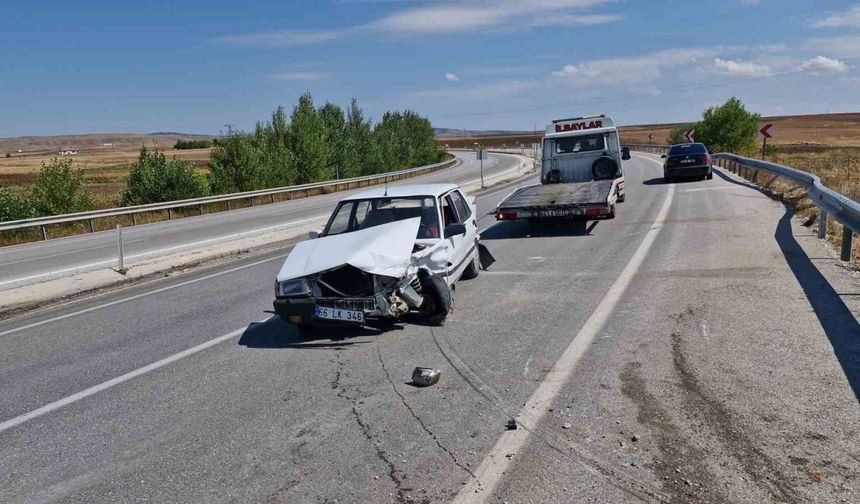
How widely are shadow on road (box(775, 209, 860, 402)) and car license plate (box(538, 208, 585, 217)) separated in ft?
14.0

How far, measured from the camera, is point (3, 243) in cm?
2272

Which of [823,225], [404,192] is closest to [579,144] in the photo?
[823,225]

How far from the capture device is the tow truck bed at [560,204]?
14.3 meters

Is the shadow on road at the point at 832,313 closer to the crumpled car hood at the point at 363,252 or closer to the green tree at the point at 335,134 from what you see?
the crumpled car hood at the point at 363,252

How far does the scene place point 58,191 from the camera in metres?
29.3

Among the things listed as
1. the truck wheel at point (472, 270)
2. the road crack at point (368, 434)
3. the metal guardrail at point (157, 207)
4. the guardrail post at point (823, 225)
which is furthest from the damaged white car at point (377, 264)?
the metal guardrail at point (157, 207)

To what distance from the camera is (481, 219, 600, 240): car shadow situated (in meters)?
15.1

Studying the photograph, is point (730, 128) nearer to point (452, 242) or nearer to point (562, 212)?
point (562, 212)

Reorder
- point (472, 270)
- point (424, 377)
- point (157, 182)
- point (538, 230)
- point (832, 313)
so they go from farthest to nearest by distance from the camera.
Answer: point (157, 182) → point (538, 230) → point (472, 270) → point (832, 313) → point (424, 377)

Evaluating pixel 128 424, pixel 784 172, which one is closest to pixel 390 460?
pixel 128 424

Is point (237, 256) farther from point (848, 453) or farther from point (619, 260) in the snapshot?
point (848, 453)

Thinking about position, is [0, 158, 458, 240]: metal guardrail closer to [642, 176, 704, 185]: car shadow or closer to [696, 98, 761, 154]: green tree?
[642, 176, 704, 185]: car shadow

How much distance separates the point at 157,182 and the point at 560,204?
28.0 metres

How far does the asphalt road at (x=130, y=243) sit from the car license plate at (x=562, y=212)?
736 cm
